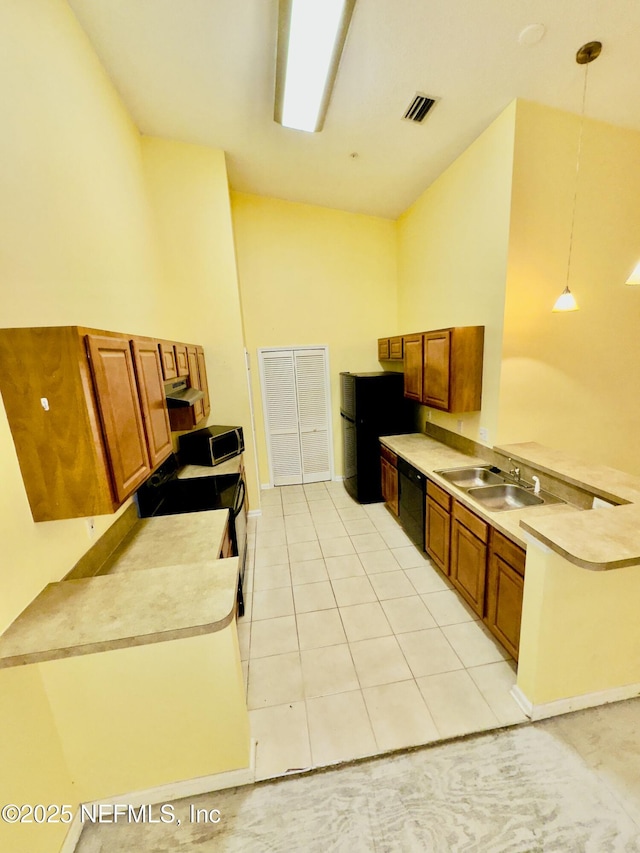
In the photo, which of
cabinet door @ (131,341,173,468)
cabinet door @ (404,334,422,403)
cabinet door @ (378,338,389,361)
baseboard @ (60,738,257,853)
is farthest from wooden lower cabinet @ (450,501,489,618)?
cabinet door @ (378,338,389,361)

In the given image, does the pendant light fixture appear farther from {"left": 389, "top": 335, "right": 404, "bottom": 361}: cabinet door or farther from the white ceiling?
{"left": 389, "top": 335, "right": 404, "bottom": 361}: cabinet door

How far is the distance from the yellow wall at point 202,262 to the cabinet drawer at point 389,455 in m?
1.63

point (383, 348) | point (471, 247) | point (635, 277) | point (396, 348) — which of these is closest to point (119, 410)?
point (635, 277)

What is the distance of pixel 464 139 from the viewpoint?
2.61 metres

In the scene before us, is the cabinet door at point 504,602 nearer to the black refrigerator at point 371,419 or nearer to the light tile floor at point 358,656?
the light tile floor at point 358,656

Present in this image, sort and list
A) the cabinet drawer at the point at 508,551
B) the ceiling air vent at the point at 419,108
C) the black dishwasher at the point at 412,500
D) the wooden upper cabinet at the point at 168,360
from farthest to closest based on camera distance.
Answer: the black dishwasher at the point at 412,500
the ceiling air vent at the point at 419,108
the wooden upper cabinet at the point at 168,360
the cabinet drawer at the point at 508,551

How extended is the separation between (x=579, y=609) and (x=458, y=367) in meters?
1.83

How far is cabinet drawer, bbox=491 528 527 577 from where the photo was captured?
1.77m

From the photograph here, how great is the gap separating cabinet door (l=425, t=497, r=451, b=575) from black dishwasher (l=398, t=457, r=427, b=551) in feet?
0.31

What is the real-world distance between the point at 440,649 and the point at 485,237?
304 centimetres

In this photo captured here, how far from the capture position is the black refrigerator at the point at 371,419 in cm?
387

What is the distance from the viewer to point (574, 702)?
169cm

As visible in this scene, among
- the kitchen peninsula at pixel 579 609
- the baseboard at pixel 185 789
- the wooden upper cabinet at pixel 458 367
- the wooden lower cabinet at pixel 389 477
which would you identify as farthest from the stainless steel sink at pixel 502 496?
the baseboard at pixel 185 789

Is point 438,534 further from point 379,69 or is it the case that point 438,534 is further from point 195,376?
point 379,69
